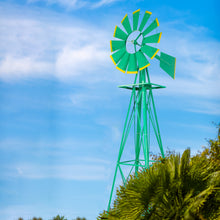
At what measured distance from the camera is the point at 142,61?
683 inches

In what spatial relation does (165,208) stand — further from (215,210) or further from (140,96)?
(140,96)

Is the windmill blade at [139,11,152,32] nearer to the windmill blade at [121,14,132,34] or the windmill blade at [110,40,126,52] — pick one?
the windmill blade at [121,14,132,34]

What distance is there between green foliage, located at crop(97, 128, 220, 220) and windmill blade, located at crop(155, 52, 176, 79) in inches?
333

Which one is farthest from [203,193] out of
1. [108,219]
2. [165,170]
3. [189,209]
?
[108,219]

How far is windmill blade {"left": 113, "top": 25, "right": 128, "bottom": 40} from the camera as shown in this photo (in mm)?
18500

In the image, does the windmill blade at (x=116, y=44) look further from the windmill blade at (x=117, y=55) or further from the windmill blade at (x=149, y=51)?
the windmill blade at (x=149, y=51)

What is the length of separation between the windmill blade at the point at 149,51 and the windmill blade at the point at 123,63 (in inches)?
42.8

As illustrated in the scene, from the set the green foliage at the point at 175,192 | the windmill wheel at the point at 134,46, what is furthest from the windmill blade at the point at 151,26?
the green foliage at the point at 175,192

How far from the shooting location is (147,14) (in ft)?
57.1

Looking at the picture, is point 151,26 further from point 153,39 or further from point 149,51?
point 149,51

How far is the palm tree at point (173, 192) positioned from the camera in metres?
8.57

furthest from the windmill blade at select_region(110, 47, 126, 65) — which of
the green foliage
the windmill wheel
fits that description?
the green foliage

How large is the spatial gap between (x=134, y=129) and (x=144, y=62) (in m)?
3.20

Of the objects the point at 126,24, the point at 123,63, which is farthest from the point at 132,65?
the point at 126,24
